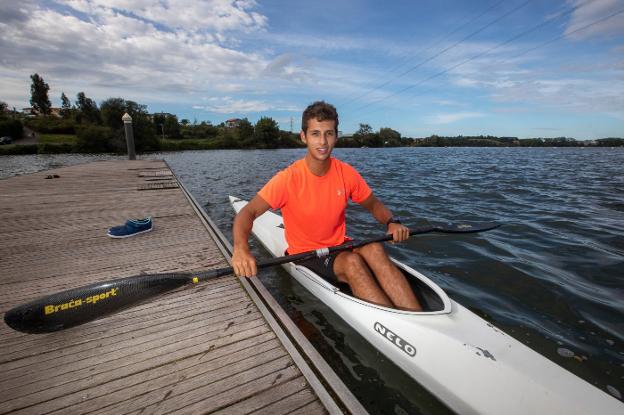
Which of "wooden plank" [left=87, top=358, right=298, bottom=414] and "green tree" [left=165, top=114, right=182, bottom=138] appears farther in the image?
"green tree" [left=165, top=114, right=182, bottom=138]

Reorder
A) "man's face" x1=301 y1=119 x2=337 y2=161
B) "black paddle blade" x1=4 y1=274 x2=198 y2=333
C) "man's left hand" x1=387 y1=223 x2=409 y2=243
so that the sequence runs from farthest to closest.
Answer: "man's left hand" x1=387 y1=223 x2=409 y2=243 < "man's face" x1=301 y1=119 x2=337 y2=161 < "black paddle blade" x1=4 y1=274 x2=198 y2=333

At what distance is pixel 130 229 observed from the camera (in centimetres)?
609

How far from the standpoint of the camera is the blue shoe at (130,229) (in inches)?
235

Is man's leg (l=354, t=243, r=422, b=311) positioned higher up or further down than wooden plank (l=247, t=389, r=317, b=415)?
higher up

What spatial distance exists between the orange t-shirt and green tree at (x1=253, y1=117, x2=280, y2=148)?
328 ft

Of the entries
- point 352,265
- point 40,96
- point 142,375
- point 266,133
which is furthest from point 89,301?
point 40,96

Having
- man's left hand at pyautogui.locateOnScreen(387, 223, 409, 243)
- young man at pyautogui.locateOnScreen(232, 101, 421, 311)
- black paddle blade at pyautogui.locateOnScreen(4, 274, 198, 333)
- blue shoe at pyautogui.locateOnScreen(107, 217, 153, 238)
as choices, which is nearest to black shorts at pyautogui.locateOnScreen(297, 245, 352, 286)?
young man at pyautogui.locateOnScreen(232, 101, 421, 311)

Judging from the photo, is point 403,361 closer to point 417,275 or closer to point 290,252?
point 417,275

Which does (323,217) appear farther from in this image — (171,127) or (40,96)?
(40,96)

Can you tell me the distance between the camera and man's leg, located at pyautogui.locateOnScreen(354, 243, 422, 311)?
3410mm

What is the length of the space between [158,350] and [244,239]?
142 cm

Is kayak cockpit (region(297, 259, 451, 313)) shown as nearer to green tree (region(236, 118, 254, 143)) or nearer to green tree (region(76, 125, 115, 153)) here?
green tree (region(76, 125, 115, 153))

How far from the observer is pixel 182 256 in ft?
17.3

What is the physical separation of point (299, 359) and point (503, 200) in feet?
40.3
